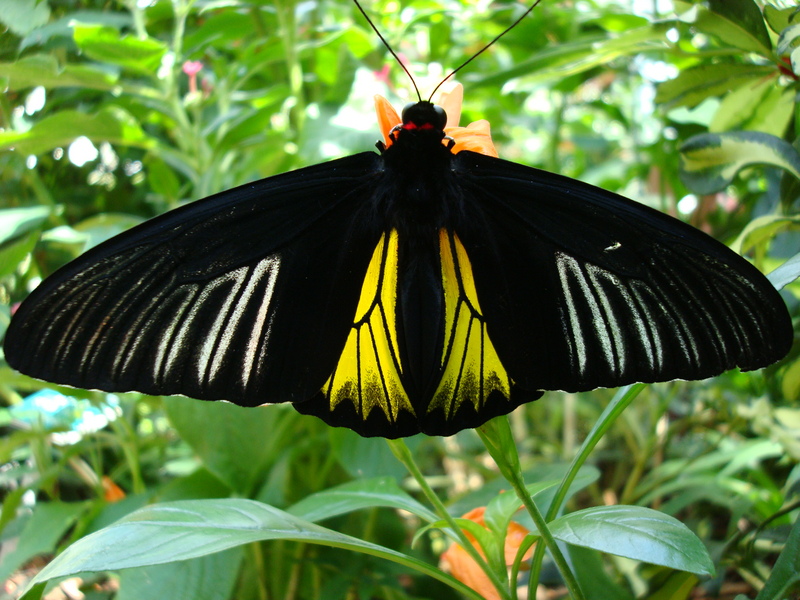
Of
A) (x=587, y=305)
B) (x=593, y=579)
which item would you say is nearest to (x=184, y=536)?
(x=587, y=305)

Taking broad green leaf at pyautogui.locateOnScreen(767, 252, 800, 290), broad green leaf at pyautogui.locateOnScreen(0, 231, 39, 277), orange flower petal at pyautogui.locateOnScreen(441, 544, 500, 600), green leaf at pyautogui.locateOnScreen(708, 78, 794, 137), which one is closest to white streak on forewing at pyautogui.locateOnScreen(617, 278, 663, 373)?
broad green leaf at pyautogui.locateOnScreen(767, 252, 800, 290)

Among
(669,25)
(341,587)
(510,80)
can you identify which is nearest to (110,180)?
(510,80)

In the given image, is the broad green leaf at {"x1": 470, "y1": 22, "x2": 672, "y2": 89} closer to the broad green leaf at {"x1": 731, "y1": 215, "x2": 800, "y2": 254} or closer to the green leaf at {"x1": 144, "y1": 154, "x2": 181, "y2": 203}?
the broad green leaf at {"x1": 731, "y1": 215, "x2": 800, "y2": 254}

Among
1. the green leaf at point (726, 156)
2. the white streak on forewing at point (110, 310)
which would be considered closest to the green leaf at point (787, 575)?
the green leaf at point (726, 156)

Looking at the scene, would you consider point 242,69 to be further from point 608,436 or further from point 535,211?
point 608,436

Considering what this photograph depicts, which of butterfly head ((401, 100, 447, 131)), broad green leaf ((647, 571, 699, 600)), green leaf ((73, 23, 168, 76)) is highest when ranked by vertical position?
green leaf ((73, 23, 168, 76))

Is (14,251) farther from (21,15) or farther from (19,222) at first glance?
(21,15)
